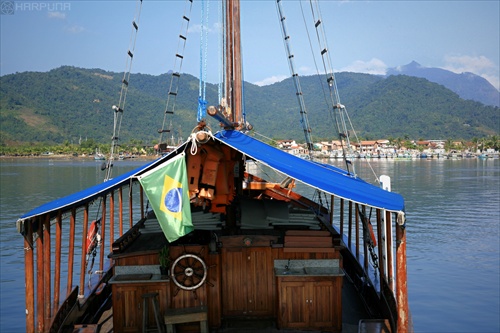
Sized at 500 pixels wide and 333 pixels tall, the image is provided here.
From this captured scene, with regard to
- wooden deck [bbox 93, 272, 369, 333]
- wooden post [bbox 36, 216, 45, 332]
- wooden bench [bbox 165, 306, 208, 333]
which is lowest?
wooden deck [bbox 93, 272, 369, 333]

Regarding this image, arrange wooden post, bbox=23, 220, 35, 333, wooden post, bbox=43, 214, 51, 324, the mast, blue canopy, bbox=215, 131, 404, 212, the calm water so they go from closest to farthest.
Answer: blue canopy, bbox=215, 131, 404, 212 → wooden post, bbox=23, 220, 35, 333 → wooden post, bbox=43, 214, 51, 324 → the mast → the calm water

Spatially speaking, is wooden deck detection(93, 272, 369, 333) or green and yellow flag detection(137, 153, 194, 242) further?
wooden deck detection(93, 272, 369, 333)

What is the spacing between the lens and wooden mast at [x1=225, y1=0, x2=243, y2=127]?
34.4 ft

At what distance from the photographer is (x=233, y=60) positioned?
10.7 meters

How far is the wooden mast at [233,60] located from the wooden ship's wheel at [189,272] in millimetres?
4135

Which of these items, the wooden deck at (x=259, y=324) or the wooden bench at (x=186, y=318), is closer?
the wooden bench at (x=186, y=318)

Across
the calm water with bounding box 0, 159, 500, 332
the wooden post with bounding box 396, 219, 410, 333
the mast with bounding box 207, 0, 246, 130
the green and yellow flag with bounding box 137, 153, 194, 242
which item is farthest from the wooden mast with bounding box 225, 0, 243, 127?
the calm water with bounding box 0, 159, 500, 332

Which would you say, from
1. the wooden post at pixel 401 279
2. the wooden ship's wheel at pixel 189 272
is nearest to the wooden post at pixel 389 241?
the wooden post at pixel 401 279

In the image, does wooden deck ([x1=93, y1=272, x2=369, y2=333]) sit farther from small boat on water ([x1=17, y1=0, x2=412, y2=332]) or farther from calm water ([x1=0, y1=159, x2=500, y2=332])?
calm water ([x1=0, y1=159, x2=500, y2=332])

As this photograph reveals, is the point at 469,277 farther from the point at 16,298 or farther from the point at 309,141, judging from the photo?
the point at 16,298

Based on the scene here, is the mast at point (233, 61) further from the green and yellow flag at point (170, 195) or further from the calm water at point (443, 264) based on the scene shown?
the calm water at point (443, 264)

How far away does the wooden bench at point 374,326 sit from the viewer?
6.65 m

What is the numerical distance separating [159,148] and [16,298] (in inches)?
354

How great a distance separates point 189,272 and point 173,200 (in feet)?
4.66
